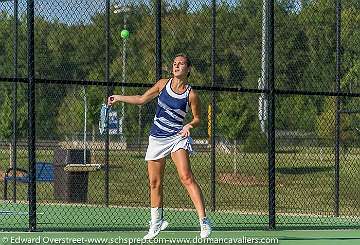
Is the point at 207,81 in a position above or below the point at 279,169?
above

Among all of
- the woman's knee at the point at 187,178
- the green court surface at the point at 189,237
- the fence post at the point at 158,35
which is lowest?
the green court surface at the point at 189,237

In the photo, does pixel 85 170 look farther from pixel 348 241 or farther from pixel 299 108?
pixel 299 108

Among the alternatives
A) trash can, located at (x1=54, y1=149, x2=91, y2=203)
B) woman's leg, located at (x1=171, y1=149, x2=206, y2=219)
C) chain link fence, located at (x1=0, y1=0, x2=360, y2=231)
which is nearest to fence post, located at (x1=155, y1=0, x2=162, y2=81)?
woman's leg, located at (x1=171, y1=149, x2=206, y2=219)

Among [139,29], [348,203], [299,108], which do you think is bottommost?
[348,203]

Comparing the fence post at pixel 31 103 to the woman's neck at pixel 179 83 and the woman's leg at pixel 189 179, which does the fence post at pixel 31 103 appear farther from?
the woman's leg at pixel 189 179

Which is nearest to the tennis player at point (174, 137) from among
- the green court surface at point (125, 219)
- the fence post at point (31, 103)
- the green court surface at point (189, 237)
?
the green court surface at point (189, 237)

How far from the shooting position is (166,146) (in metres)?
9.53

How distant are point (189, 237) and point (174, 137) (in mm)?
1337

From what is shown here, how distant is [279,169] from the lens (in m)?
23.5

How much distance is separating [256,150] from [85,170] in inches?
301

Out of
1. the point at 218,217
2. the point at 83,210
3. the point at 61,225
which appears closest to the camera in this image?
the point at 61,225

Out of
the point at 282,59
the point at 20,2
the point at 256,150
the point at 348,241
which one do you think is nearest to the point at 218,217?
the point at 348,241

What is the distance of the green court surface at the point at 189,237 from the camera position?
386 inches

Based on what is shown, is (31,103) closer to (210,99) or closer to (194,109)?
(194,109)
